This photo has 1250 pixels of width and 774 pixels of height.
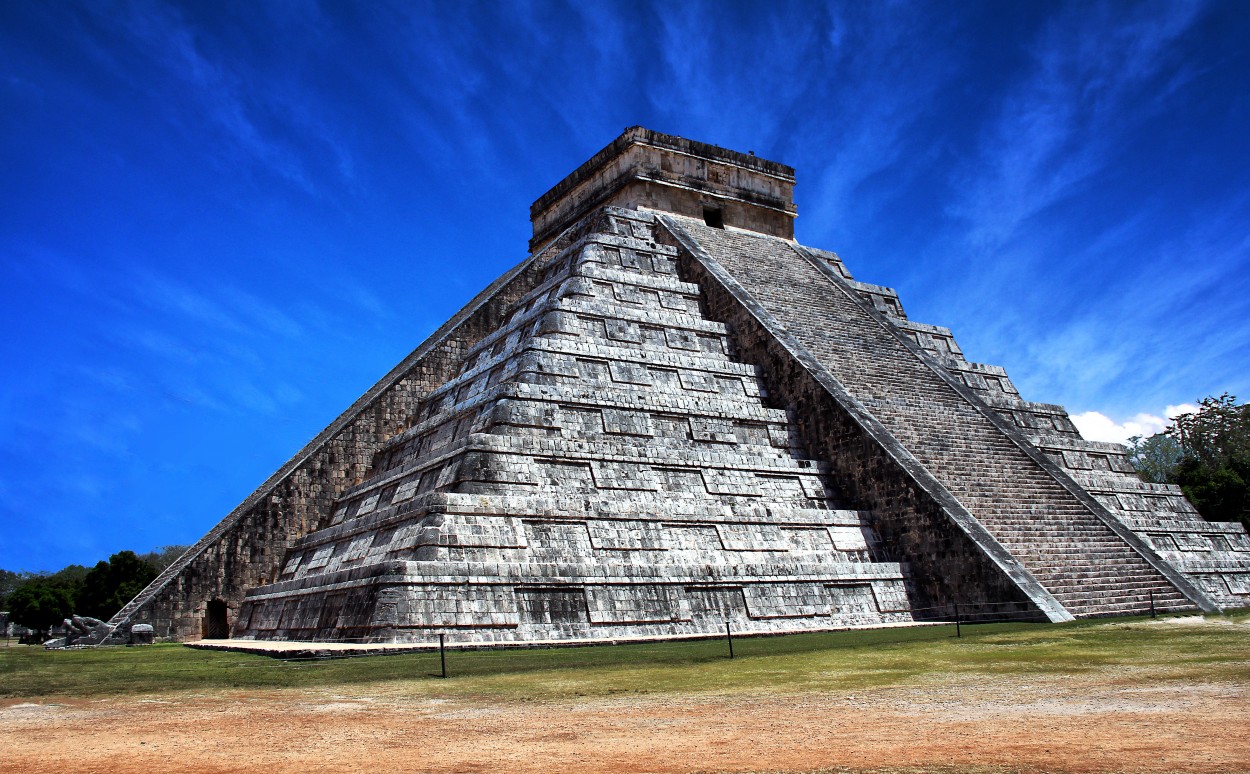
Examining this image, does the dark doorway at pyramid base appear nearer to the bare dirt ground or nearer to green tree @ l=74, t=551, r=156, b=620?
the bare dirt ground

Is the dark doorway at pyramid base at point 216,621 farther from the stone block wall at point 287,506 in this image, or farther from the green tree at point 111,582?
the green tree at point 111,582

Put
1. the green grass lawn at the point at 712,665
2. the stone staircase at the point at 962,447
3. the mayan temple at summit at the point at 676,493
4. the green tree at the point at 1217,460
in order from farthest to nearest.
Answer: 1. the green tree at the point at 1217,460
2. the stone staircase at the point at 962,447
3. the mayan temple at summit at the point at 676,493
4. the green grass lawn at the point at 712,665

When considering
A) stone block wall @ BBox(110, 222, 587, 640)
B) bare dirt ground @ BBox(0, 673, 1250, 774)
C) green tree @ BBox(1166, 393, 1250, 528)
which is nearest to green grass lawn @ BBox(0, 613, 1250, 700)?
bare dirt ground @ BBox(0, 673, 1250, 774)

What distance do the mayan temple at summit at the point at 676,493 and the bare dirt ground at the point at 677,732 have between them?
4.38 metres

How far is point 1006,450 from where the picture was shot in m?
16.2

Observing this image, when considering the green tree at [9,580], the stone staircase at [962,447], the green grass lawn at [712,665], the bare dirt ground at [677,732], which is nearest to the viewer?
the bare dirt ground at [677,732]

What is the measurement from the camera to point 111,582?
2467 centimetres

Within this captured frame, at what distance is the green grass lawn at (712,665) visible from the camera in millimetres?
7085

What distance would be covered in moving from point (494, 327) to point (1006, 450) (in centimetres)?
959

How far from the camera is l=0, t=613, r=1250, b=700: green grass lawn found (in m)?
7.09

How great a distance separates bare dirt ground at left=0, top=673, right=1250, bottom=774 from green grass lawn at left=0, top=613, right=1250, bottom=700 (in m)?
0.61

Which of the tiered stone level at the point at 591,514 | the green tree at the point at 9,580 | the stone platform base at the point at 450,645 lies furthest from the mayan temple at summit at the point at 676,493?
the green tree at the point at 9,580

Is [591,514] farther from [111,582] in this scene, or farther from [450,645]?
[111,582]

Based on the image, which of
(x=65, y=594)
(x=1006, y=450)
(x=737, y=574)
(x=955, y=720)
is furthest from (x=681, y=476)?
(x=65, y=594)
